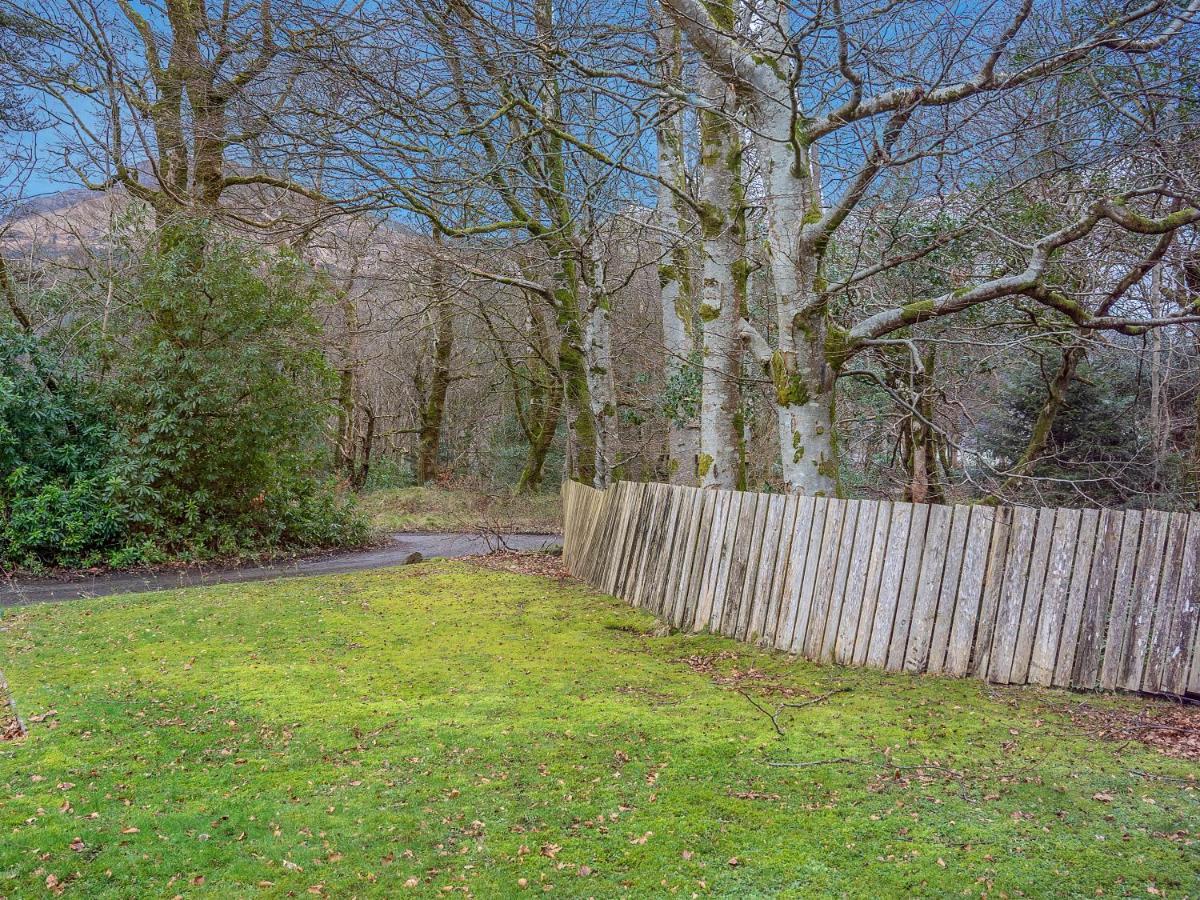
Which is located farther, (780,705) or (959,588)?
(959,588)

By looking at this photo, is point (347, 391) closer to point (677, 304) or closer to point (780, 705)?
point (677, 304)

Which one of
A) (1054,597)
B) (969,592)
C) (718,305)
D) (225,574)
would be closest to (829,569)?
(969,592)

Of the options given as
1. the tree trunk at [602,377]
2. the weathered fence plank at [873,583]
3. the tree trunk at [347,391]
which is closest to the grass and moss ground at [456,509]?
the tree trunk at [347,391]

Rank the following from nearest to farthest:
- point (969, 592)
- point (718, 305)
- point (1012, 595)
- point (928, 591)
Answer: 1. point (1012, 595)
2. point (969, 592)
3. point (928, 591)
4. point (718, 305)

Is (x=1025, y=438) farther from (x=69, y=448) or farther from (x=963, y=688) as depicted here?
(x=69, y=448)

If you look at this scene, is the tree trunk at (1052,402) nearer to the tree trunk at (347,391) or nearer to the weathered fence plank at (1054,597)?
the weathered fence plank at (1054,597)

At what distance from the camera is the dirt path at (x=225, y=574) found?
11562mm

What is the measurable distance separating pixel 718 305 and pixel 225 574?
9.83m

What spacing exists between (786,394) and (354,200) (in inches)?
244

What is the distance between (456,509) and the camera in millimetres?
24484

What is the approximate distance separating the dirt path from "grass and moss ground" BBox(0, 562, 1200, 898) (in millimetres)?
5365

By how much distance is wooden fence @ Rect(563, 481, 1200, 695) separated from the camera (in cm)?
519

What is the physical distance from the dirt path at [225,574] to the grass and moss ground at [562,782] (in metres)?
5.36

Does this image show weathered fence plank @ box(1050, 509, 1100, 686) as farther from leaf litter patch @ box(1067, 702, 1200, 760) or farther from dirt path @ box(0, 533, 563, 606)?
dirt path @ box(0, 533, 563, 606)
